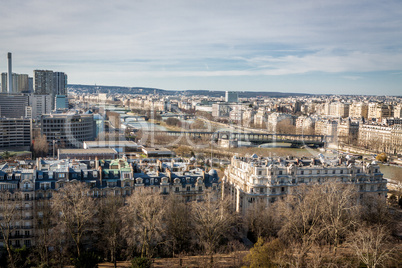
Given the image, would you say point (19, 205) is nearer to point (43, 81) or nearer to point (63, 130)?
point (63, 130)

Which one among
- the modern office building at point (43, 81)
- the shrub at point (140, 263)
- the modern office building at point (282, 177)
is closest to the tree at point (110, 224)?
the shrub at point (140, 263)

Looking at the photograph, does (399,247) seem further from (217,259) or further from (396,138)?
(396,138)

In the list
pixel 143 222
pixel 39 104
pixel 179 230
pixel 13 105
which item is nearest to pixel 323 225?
pixel 179 230

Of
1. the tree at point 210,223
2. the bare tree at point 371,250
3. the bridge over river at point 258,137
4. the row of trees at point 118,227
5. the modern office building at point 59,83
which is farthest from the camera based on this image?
the modern office building at point 59,83

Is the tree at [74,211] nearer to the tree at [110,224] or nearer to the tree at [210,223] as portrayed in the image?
the tree at [110,224]

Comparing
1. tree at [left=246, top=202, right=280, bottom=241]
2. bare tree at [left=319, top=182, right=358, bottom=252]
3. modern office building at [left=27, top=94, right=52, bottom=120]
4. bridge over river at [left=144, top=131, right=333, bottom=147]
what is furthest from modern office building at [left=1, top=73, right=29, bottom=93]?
bare tree at [left=319, top=182, right=358, bottom=252]

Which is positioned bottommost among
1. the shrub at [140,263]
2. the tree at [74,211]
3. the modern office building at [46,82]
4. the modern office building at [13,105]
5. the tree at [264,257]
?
the shrub at [140,263]

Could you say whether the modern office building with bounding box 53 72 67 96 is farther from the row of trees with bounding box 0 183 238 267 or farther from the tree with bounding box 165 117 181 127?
the row of trees with bounding box 0 183 238 267
